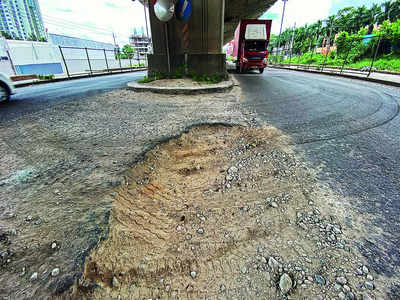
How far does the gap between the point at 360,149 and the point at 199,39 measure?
7850 mm

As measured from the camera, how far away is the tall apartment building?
88312 mm

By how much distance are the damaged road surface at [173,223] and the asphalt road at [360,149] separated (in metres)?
0.13

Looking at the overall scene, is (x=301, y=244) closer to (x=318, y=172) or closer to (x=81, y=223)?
(x=318, y=172)

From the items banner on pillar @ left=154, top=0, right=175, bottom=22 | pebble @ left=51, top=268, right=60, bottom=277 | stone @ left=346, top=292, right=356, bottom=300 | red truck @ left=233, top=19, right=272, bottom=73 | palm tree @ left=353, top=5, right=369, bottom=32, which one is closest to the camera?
stone @ left=346, top=292, right=356, bottom=300

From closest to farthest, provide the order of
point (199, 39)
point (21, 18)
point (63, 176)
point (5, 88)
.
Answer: point (63, 176) < point (5, 88) < point (199, 39) < point (21, 18)

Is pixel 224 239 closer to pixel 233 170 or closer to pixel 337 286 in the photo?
pixel 337 286

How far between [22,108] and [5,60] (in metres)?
18.5

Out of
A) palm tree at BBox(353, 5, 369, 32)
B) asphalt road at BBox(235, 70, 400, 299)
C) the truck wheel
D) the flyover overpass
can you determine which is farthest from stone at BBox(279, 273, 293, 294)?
palm tree at BBox(353, 5, 369, 32)

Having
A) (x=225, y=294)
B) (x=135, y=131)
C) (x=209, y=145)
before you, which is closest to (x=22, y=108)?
(x=135, y=131)

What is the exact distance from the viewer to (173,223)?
186 cm

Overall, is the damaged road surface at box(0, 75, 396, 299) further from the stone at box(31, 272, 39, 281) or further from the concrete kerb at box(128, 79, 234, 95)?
the concrete kerb at box(128, 79, 234, 95)

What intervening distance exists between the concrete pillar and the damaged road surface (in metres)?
6.50

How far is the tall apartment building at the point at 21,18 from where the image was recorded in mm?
88312

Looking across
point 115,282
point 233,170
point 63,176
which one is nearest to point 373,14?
point 233,170
